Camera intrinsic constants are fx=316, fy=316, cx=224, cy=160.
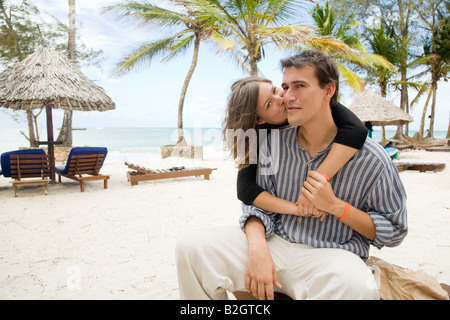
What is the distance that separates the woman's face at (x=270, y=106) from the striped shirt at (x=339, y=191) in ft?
0.27

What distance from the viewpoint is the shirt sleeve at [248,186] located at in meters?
1.59

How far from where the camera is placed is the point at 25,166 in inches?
252

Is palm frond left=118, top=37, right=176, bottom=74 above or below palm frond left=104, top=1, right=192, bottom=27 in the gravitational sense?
below

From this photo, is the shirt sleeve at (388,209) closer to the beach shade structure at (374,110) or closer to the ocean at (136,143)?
the ocean at (136,143)

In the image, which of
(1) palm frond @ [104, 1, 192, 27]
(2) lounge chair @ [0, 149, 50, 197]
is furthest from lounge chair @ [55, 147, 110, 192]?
(1) palm frond @ [104, 1, 192, 27]

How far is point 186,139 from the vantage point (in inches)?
554

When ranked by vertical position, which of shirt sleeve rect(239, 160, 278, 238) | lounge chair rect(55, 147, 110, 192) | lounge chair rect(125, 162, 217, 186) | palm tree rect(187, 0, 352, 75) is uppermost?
palm tree rect(187, 0, 352, 75)

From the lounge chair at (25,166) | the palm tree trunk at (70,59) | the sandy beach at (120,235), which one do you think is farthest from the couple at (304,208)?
the palm tree trunk at (70,59)

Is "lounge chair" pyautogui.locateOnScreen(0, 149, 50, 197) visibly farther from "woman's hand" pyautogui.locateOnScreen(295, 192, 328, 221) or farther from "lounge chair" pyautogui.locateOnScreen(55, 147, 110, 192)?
"woman's hand" pyautogui.locateOnScreen(295, 192, 328, 221)

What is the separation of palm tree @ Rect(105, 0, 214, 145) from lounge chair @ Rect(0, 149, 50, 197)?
714cm

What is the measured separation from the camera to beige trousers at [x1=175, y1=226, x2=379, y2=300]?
3.98 ft

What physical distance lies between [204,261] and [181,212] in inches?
143
